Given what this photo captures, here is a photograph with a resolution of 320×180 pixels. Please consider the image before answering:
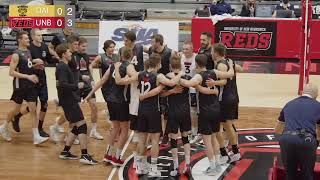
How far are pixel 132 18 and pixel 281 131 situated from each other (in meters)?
15.9

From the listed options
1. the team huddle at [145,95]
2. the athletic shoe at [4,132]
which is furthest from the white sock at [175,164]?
the athletic shoe at [4,132]

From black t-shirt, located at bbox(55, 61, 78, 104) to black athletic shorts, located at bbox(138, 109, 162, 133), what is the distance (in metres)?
1.22

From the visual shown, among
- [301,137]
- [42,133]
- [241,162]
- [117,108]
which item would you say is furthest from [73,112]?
[301,137]

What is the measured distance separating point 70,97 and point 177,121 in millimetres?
1703

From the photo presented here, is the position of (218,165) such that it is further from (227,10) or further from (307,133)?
(227,10)

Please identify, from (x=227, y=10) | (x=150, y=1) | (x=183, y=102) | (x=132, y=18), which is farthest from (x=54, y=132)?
(x=150, y=1)

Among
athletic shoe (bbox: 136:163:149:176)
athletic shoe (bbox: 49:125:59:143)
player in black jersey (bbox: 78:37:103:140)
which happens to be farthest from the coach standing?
athletic shoe (bbox: 49:125:59:143)

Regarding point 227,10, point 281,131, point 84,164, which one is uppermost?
point 227,10

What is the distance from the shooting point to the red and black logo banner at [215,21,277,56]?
1641 centimetres

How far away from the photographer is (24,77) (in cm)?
940

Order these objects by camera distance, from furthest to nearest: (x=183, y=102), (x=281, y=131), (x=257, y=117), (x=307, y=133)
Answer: (x=257, y=117) < (x=183, y=102) < (x=281, y=131) < (x=307, y=133)

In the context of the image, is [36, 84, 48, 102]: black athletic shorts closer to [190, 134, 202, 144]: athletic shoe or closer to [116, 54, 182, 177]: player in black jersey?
[116, 54, 182, 177]: player in black jersey

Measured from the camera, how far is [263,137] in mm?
10164

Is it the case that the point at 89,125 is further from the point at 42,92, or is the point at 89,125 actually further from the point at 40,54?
the point at 40,54
